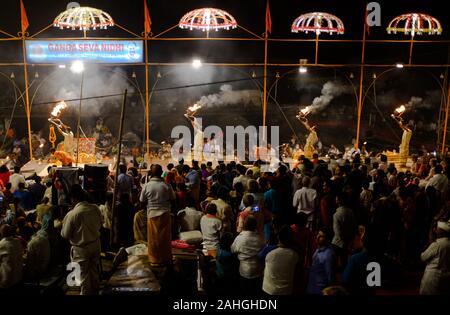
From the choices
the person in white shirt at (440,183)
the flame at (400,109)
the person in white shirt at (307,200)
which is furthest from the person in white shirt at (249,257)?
the flame at (400,109)

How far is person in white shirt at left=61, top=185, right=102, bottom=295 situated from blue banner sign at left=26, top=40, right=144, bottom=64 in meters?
8.45

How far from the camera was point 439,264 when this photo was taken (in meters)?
6.77

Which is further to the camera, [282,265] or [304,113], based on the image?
[304,113]

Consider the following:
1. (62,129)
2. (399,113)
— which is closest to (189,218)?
(62,129)

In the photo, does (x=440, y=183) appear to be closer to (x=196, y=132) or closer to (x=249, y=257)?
(x=249, y=257)

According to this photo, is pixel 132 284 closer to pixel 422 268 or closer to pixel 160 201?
pixel 160 201

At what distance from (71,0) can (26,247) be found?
1119 cm

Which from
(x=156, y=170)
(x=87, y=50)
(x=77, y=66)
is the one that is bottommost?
(x=156, y=170)

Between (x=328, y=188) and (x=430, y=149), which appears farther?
(x=430, y=149)

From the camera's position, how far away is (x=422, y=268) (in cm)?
899

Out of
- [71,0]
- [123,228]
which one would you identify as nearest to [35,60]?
[71,0]

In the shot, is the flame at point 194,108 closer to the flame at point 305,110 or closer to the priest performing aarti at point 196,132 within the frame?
the priest performing aarti at point 196,132

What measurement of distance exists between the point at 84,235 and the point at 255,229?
7.22ft
